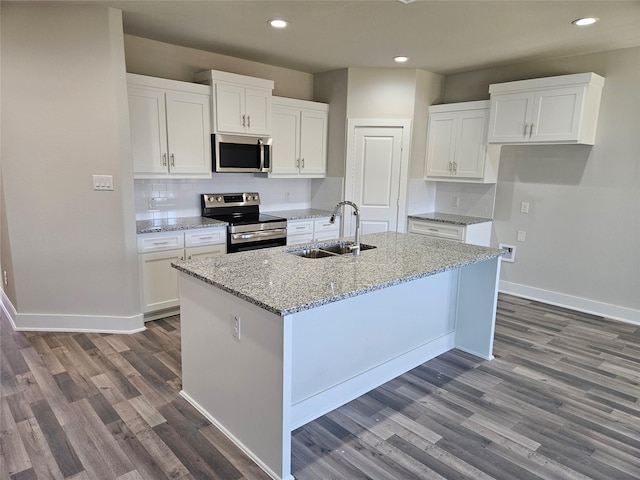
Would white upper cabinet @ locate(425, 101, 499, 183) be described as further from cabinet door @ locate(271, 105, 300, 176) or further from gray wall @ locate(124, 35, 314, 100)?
gray wall @ locate(124, 35, 314, 100)

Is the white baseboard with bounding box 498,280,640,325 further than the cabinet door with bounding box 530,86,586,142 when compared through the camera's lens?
Yes

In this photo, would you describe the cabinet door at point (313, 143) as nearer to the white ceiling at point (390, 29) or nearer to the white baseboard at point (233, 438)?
the white ceiling at point (390, 29)

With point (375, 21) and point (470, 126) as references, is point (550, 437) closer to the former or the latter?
point (375, 21)

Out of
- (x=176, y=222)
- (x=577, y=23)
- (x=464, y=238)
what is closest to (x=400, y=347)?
(x=464, y=238)

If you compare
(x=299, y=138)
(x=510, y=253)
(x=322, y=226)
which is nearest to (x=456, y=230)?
(x=510, y=253)

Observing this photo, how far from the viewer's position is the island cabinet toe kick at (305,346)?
1.88 metres

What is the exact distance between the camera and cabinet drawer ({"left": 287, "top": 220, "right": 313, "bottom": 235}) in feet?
14.8

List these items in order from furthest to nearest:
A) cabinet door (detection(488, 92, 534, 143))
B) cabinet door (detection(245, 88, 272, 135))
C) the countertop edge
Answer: cabinet door (detection(245, 88, 272, 135)) → cabinet door (detection(488, 92, 534, 143)) → the countertop edge

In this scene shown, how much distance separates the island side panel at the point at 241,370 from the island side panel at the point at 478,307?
1928 millimetres

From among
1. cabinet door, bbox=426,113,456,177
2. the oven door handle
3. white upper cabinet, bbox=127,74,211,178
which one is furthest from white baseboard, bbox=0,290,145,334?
cabinet door, bbox=426,113,456,177

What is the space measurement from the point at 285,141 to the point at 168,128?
1.39 metres

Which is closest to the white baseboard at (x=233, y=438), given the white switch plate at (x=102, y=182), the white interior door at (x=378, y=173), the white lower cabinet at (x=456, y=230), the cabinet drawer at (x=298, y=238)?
the white switch plate at (x=102, y=182)

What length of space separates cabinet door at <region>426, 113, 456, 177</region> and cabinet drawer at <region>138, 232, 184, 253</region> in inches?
121

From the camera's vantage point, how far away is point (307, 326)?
7.35ft
